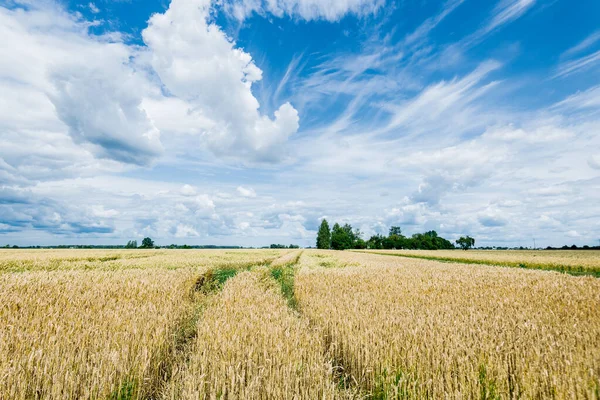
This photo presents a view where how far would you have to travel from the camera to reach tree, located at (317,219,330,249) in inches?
4791

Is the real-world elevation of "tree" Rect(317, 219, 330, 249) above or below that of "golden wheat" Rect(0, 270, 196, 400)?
above

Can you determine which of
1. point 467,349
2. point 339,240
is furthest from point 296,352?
point 339,240

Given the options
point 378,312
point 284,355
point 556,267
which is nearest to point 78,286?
point 284,355

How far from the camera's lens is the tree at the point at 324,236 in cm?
12169

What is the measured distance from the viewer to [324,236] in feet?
407

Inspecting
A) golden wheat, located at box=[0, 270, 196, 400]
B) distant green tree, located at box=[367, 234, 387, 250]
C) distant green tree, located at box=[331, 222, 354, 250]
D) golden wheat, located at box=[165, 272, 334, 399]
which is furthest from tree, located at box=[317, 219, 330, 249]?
golden wheat, located at box=[165, 272, 334, 399]

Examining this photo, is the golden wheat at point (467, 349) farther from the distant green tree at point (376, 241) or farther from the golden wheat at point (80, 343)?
the distant green tree at point (376, 241)

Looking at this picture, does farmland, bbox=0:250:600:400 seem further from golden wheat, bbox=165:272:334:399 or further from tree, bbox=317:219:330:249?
tree, bbox=317:219:330:249

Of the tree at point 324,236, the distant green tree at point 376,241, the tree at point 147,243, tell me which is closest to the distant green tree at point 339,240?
the tree at point 324,236

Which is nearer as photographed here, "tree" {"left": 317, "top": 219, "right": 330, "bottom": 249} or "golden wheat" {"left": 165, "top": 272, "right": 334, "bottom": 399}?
"golden wheat" {"left": 165, "top": 272, "right": 334, "bottom": 399}

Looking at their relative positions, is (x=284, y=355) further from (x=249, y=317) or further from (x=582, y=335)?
(x=582, y=335)

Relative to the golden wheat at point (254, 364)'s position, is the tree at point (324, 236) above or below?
above

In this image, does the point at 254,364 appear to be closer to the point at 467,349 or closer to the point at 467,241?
the point at 467,349

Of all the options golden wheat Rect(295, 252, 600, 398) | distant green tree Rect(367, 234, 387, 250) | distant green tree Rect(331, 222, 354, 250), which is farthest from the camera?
distant green tree Rect(367, 234, 387, 250)
